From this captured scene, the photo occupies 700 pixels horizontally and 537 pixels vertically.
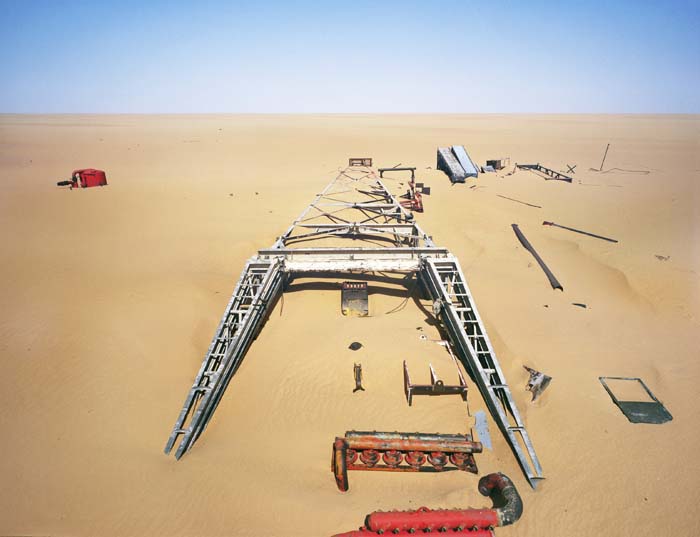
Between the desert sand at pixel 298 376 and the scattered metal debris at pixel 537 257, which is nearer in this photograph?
the desert sand at pixel 298 376

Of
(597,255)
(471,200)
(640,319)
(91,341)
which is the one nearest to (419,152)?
(471,200)

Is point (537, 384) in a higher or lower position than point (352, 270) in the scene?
lower

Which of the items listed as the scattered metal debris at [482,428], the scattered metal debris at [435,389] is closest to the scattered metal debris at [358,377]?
the scattered metal debris at [435,389]

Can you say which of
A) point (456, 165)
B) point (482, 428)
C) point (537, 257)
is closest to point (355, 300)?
point (482, 428)

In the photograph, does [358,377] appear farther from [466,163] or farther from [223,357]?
[466,163]

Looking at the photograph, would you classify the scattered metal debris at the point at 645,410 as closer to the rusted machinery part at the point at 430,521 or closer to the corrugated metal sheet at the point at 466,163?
the rusted machinery part at the point at 430,521
